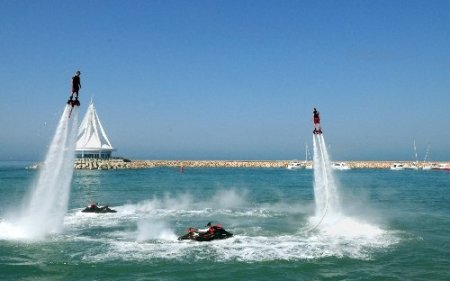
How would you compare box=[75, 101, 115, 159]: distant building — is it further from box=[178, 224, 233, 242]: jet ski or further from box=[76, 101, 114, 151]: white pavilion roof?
box=[178, 224, 233, 242]: jet ski

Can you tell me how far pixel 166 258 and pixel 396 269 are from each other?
627 inches

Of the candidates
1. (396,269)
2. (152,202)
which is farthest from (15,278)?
(152,202)

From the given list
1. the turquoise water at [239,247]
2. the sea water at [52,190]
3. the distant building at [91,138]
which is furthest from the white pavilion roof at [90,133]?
the sea water at [52,190]

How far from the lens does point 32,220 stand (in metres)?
42.0

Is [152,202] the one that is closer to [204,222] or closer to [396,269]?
[204,222]

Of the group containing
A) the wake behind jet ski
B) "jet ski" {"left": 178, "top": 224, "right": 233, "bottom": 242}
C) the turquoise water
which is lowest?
the turquoise water

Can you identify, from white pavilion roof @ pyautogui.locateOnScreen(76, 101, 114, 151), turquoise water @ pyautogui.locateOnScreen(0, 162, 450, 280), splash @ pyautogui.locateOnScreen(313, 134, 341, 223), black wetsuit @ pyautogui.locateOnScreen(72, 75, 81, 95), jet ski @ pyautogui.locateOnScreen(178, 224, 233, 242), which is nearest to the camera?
turquoise water @ pyautogui.locateOnScreen(0, 162, 450, 280)

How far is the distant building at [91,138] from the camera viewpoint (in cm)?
18600

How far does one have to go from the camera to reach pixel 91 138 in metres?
188

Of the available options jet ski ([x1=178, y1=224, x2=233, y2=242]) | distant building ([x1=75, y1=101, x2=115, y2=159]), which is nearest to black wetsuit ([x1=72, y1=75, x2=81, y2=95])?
jet ski ([x1=178, y1=224, x2=233, y2=242])

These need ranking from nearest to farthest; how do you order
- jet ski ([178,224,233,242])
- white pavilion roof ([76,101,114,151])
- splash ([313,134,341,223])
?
jet ski ([178,224,233,242]) < splash ([313,134,341,223]) < white pavilion roof ([76,101,114,151])

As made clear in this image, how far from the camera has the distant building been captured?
186 metres

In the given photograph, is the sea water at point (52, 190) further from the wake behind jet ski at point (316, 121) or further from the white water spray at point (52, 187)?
the wake behind jet ski at point (316, 121)

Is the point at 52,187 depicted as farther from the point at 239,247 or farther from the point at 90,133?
the point at 90,133
